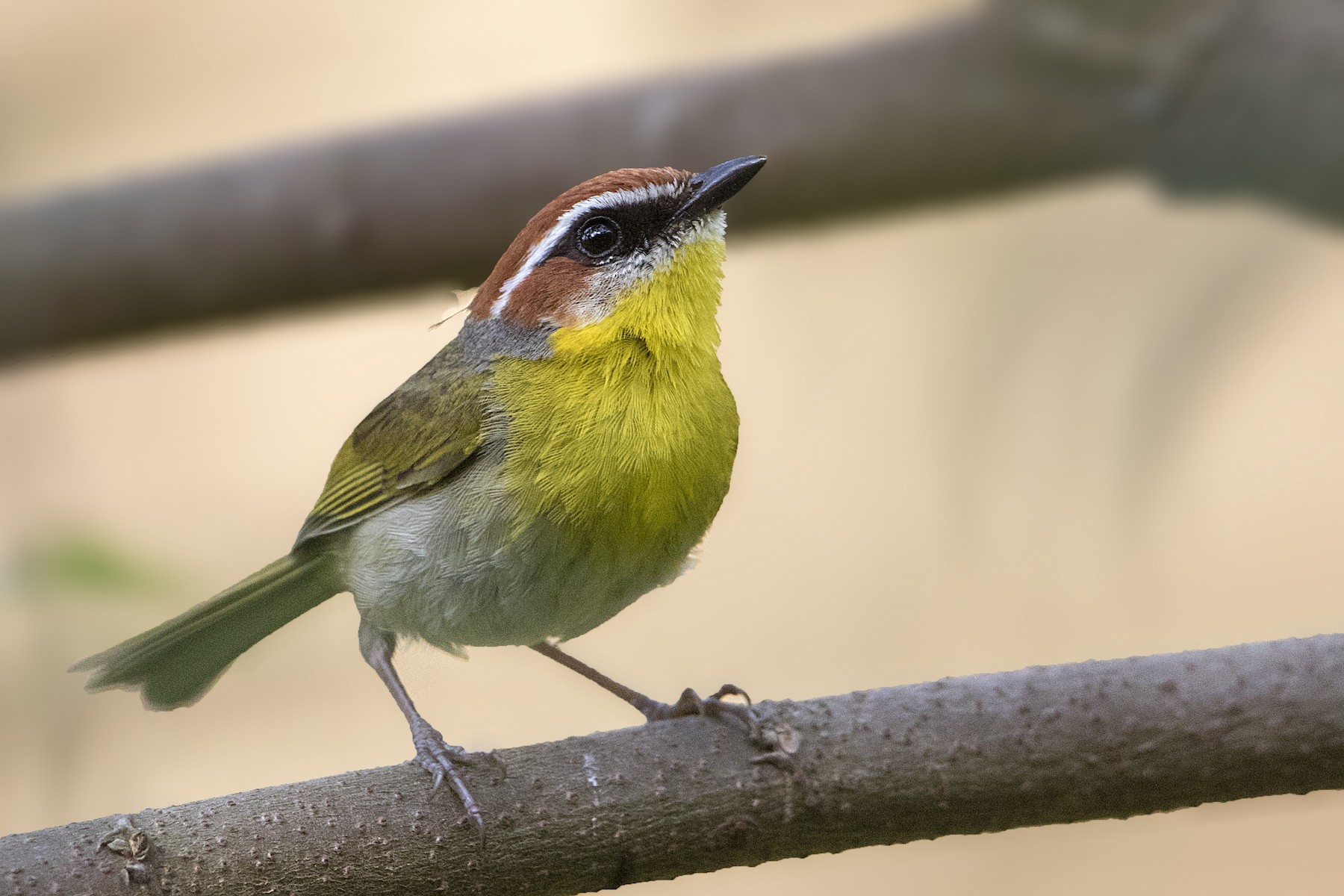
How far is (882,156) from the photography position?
4980mm

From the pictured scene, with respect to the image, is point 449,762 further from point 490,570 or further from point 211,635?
point 211,635

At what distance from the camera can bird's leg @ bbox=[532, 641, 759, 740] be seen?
116 inches

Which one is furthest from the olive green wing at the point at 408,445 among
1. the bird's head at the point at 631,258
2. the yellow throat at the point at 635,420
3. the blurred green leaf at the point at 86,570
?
the blurred green leaf at the point at 86,570

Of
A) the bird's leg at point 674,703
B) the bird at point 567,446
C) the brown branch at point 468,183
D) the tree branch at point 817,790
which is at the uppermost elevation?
the brown branch at point 468,183

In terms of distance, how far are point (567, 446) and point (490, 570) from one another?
1.12 feet

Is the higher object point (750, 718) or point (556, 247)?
point (556, 247)

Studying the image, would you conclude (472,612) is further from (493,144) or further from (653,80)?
(653,80)

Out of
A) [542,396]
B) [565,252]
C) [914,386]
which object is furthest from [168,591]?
[914,386]

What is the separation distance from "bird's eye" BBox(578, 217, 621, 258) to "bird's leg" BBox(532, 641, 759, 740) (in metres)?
1.09

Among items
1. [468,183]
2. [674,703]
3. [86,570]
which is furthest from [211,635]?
[468,183]

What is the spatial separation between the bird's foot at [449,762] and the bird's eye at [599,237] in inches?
46.5

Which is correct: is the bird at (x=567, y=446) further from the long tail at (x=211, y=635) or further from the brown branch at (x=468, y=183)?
the brown branch at (x=468, y=183)

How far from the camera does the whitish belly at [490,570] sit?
9.82 ft

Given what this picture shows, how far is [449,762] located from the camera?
2846 millimetres
